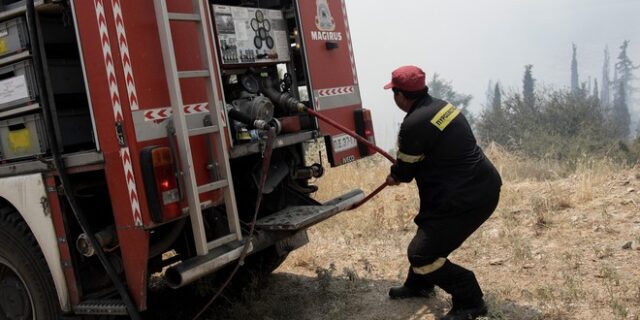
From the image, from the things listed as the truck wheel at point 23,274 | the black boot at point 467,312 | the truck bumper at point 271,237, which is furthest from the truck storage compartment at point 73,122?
the black boot at point 467,312

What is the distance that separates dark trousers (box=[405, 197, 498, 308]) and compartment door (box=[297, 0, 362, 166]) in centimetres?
121

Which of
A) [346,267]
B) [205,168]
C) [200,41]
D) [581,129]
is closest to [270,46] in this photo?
[200,41]

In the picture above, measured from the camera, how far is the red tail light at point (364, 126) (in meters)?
4.94

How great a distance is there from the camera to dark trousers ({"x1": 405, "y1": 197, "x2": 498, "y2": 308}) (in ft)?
12.1

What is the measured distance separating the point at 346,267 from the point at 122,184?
2.50m

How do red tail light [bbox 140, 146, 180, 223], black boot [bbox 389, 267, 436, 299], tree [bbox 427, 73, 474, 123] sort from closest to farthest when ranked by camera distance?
red tail light [bbox 140, 146, 180, 223] < black boot [bbox 389, 267, 436, 299] < tree [bbox 427, 73, 474, 123]

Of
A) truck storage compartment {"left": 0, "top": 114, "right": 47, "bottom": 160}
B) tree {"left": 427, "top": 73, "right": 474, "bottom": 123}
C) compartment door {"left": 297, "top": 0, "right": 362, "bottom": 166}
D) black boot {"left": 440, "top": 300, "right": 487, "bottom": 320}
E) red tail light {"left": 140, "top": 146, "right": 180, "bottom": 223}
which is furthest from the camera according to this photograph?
tree {"left": 427, "top": 73, "right": 474, "bottom": 123}

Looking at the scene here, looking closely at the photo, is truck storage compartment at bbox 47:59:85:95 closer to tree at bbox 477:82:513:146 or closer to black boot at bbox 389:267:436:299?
black boot at bbox 389:267:436:299

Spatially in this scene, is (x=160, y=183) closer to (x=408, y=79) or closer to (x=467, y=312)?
(x=408, y=79)

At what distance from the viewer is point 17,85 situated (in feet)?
11.8

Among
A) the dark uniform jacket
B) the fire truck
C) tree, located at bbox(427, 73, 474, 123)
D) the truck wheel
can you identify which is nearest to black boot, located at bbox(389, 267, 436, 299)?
the dark uniform jacket

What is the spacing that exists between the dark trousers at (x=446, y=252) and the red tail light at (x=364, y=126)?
1314 mm

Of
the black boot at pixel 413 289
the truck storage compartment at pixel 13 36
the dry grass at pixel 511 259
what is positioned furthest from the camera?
the black boot at pixel 413 289

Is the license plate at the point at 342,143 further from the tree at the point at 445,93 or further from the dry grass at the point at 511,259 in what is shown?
the tree at the point at 445,93
